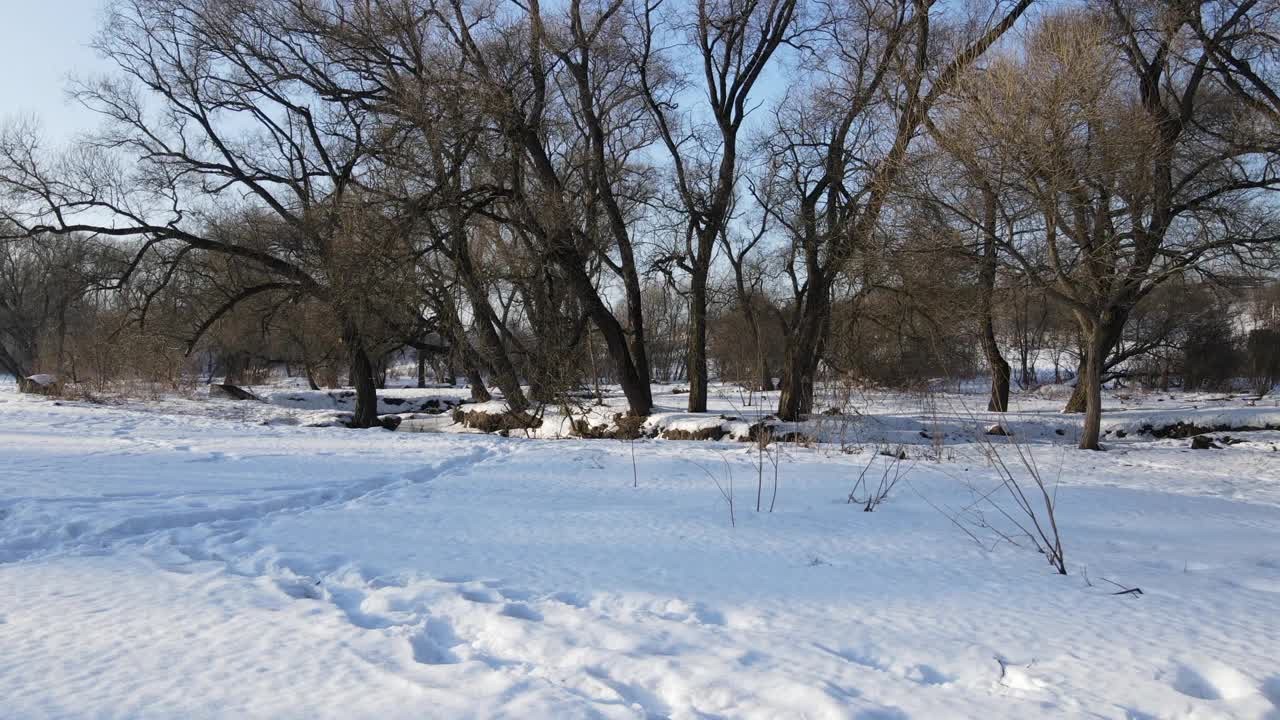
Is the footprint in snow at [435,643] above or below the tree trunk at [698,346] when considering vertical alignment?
below

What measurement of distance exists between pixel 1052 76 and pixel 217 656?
11313mm

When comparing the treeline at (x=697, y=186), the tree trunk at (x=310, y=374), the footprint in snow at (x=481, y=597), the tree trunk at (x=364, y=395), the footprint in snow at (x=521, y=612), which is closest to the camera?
the footprint in snow at (x=521, y=612)

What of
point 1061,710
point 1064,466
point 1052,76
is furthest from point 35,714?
point 1052,76

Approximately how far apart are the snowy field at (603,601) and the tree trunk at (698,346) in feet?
32.2

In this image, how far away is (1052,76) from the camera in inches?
388

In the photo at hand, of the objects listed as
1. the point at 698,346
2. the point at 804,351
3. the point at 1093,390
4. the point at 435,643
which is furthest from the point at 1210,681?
the point at 698,346

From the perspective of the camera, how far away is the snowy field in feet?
7.26

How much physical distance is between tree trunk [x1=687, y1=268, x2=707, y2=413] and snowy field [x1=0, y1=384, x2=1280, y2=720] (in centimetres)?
981

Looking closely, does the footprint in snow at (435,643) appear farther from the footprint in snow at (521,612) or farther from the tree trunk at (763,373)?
the tree trunk at (763,373)

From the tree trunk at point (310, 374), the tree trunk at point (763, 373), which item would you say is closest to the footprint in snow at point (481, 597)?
the tree trunk at point (763, 373)

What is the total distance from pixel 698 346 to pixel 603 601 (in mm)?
13446

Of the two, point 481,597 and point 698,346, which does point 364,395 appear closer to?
point 698,346

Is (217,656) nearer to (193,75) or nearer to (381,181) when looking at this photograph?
(381,181)

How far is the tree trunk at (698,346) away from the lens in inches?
642
